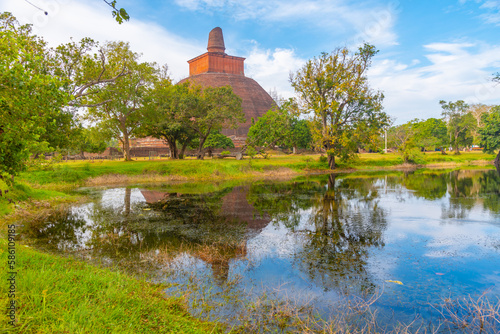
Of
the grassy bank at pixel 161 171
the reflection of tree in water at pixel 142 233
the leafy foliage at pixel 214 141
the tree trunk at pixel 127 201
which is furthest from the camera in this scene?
the leafy foliage at pixel 214 141

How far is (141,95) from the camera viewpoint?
103 ft

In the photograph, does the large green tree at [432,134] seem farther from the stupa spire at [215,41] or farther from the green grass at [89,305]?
the green grass at [89,305]

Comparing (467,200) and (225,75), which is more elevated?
(225,75)

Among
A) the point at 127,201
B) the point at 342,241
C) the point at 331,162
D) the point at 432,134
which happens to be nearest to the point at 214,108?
the point at 331,162

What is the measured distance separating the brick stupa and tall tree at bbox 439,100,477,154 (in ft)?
110

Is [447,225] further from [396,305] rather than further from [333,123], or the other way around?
[333,123]

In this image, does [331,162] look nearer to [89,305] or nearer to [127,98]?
[127,98]

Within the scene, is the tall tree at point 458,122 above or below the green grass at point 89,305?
above

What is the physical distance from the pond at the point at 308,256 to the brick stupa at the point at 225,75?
55203 millimetres

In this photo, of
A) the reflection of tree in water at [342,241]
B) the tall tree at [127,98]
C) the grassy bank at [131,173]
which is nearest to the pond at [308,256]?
the reflection of tree in water at [342,241]

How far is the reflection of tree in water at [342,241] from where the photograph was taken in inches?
245

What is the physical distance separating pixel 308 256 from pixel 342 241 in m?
1.68

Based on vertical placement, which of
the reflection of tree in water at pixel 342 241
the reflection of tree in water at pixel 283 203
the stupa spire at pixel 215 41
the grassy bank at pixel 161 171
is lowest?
the reflection of tree in water at pixel 283 203

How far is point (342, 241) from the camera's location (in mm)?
8672
